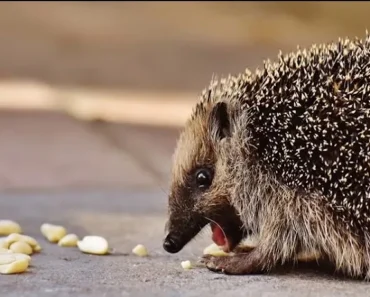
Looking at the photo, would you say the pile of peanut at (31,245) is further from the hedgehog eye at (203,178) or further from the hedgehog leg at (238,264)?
the hedgehog eye at (203,178)

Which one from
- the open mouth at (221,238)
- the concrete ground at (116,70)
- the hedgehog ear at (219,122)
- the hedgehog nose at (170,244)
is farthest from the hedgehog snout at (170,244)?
the concrete ground at (116,70)

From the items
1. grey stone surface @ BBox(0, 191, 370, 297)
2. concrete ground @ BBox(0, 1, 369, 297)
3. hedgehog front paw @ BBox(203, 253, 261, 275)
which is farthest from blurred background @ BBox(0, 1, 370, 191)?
hedgehog front paw @ BBox(203, 253, 261, 275)

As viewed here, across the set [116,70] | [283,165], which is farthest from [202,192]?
[116,70]

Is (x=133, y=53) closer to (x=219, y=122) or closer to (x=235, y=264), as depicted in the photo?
(x=219, y=122)

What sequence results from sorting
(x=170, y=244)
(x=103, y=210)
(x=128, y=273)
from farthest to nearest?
(x=103, y=210) → (x=170, y=244) → (x=128, y=273)

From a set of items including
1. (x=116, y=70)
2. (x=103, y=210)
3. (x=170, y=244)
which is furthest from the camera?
(x=116, y=70)

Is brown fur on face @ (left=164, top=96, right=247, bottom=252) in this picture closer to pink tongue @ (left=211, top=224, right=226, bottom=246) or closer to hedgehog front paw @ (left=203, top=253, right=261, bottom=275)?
pink tongue @ (left=211, top=224, right=226, bottom=246)

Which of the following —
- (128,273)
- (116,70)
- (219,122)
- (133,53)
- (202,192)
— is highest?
(133,53)

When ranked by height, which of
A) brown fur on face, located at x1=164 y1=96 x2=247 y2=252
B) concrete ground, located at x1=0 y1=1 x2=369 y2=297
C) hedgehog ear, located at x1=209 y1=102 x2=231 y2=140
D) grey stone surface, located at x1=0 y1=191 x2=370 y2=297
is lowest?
grey stone surface, located at x1=0 y1=191 x2=370 y2=297
